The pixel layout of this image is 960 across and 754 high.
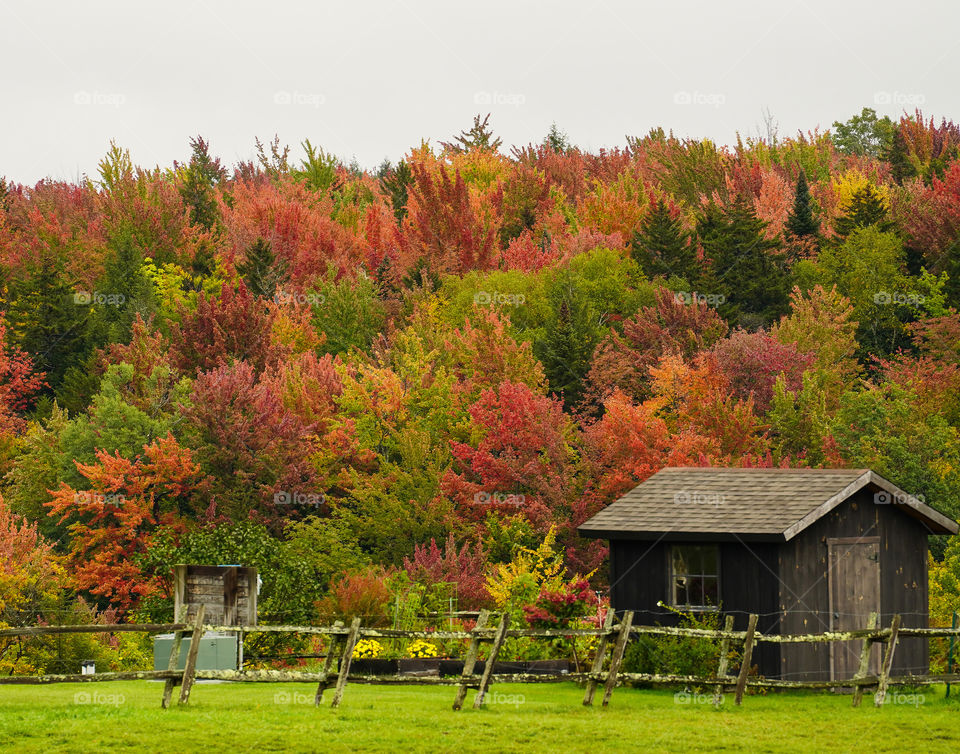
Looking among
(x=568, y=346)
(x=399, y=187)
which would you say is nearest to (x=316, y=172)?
(x=399, y=187)

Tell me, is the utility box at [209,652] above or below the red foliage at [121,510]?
below

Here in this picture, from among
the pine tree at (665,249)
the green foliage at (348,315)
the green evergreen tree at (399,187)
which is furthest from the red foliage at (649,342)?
the green evergreen tree at (399,187)

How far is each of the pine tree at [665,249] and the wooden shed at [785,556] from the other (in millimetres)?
31940

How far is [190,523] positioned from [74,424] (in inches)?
277

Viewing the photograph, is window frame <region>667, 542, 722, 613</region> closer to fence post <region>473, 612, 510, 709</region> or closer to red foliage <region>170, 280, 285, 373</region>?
fence post <region>473, 612, 510, 709</region>

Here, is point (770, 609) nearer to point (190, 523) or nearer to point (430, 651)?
point (430, 651)

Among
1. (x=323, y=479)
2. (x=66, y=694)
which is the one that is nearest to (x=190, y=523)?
(x=323, y=479)

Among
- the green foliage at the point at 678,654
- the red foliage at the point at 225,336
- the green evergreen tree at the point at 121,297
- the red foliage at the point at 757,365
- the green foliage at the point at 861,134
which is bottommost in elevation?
the green foliage at the point at 678,654

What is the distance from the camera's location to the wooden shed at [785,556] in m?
23.2

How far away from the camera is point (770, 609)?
75.7ft

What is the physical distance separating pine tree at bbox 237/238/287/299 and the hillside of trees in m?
0.17

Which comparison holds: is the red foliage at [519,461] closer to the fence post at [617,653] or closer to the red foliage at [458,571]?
the red foliage at [458,571]

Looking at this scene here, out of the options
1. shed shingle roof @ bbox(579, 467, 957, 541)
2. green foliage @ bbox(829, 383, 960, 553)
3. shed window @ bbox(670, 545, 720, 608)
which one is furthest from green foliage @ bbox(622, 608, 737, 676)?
green foliage @ bbox(829, 383, 960, 553)

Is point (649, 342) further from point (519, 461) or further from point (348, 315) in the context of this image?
point (348, 315)
